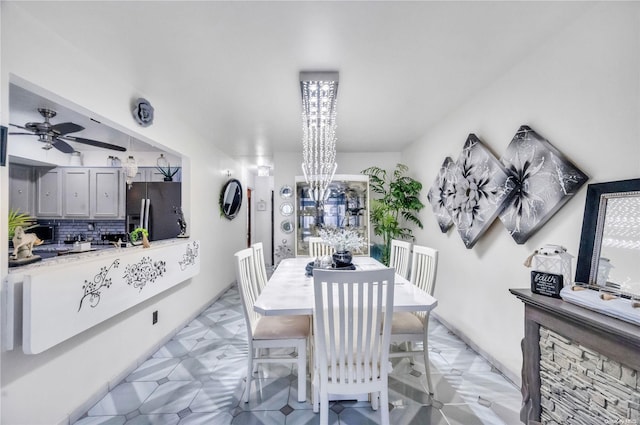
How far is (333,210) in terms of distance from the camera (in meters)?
4.54

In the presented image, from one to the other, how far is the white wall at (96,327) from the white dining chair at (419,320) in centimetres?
208

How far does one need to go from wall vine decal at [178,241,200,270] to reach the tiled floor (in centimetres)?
83

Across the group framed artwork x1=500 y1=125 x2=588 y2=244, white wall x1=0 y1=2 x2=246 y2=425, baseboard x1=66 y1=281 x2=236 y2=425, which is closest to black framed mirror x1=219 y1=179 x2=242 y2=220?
white wall x1=0 y1=2 x2=246 y2=425

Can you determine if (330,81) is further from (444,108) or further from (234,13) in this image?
(444,108)

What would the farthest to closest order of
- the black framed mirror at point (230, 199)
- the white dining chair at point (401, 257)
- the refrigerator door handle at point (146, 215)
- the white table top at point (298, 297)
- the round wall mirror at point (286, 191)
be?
1. the round wall mirror at point (286, 191)
2. the black framed mirror at point (230, 199)
3. the refrigerator door handle at point (146, 215)
4. the white dining chair at point (401, 257)
5. the white table top at point (298, 297)

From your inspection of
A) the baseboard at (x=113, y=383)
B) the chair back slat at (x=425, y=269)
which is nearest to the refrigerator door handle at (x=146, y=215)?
the baseboard at (x=113, y=383)

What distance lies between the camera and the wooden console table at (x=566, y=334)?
0.98 metres

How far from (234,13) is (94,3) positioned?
698 millimetres

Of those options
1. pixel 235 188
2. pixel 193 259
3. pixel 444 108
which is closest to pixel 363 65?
pixel 444 108

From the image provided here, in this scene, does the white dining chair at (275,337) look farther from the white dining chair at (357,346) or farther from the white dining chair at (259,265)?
the white dining chair at (259,265)

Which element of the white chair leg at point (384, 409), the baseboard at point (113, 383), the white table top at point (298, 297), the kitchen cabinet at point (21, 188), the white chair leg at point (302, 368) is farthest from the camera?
the kitchen cabinet at point (21, 188)

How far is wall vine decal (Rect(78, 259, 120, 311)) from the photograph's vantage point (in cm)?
169

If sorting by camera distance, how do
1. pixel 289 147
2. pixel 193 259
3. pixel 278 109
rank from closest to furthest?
pixel 278 109, pixel 193 259, pixel 289 147

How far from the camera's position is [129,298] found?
81.7 inches
